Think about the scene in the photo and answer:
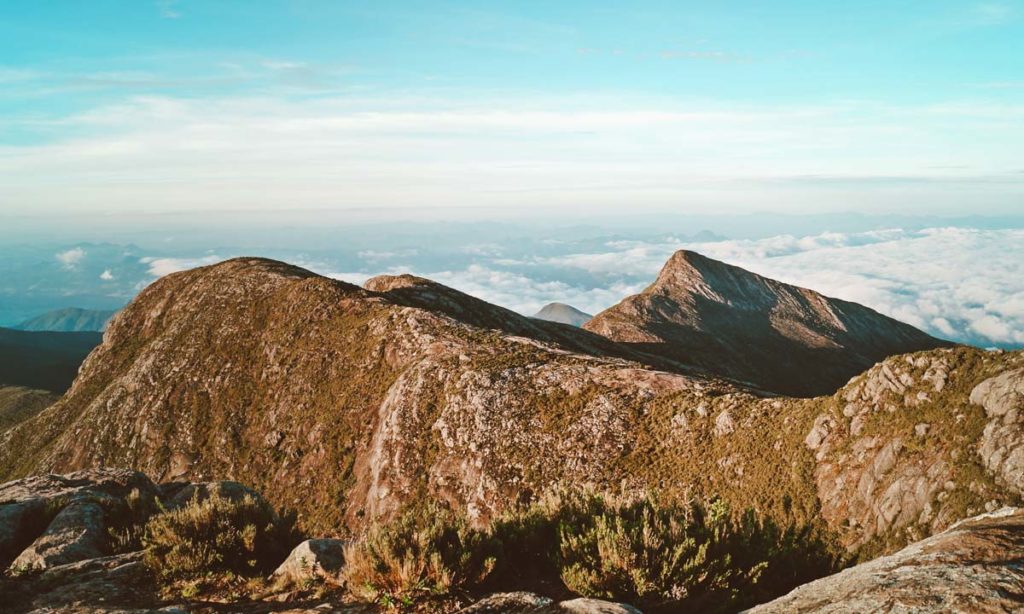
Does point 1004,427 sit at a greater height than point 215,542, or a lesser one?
greater

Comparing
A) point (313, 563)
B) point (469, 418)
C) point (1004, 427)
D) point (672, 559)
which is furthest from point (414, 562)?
point (469, 418)

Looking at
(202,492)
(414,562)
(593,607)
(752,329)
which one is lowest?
(752,329)

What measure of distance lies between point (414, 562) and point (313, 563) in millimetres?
2659

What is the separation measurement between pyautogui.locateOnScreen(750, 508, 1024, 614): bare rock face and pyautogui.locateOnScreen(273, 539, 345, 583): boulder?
285 inches

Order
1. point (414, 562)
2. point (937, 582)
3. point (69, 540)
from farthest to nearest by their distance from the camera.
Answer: point (69, 540) < point (414, 562) < point (937, 582)

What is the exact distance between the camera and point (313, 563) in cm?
988

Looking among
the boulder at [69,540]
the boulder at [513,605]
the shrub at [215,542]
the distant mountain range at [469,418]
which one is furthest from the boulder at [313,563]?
the boulder at [69,540]

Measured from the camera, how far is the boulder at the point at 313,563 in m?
9.72

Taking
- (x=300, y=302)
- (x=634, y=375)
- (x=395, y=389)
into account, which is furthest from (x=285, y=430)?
(x=634, y=375)

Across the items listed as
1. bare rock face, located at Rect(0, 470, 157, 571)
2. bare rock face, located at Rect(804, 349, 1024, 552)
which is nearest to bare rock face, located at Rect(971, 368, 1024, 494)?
bare rock face, located at Rect(804, 349, 1024, 552)

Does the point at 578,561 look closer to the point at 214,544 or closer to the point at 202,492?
the point at 214,544

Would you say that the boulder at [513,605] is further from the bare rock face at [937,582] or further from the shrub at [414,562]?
the bare rock face at [937,582]

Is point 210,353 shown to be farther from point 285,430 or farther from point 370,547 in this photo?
point 370,547

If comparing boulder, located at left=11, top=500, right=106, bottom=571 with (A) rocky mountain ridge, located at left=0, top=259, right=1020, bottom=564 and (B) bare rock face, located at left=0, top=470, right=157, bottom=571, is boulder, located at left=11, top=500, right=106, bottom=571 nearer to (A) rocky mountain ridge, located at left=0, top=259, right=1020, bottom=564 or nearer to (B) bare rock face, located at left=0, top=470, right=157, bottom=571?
(B) bare rock face, located at left=0, top=470, right=157, bottom=571
